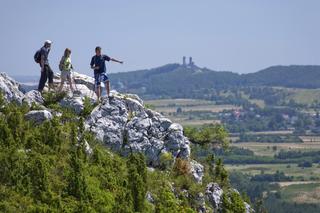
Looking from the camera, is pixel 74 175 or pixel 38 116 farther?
pixel 38 116

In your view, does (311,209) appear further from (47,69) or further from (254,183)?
(47,69)

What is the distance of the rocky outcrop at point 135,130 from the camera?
23859mm

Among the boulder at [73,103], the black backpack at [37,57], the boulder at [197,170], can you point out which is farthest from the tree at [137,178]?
the black backpack at [37,57]

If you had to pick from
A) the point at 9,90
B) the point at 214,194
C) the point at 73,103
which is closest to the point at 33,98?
the point at 9,90

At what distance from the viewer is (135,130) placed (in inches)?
962

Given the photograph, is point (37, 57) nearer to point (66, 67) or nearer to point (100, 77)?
point (66, 67)

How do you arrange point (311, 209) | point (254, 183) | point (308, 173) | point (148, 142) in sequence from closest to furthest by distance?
point (148, 142), point (311, 209), point (254, 183), point (308, 173)

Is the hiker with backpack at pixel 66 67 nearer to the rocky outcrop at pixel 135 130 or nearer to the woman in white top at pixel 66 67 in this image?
the woman in white top at pixel 66 67

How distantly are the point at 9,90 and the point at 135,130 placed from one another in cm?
514

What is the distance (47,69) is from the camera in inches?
991

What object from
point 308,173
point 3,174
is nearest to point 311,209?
point 308,173

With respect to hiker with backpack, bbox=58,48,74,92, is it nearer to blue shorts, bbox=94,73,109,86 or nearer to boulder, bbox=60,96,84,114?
boulder, bbox=60,96,84,114

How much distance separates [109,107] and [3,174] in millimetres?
7249

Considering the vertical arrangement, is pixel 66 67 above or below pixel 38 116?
above
